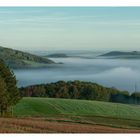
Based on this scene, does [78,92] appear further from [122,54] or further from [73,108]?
[122,54]

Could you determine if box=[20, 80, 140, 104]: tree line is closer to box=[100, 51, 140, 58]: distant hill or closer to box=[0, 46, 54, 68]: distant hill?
box=[0, 46, 54, 68]: distant hill

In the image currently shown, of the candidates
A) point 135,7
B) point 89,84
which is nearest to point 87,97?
point 89,84

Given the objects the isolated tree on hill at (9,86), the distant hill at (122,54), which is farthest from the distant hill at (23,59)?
the distant hill at (122,54)

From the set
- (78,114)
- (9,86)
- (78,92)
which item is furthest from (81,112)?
(9,86)

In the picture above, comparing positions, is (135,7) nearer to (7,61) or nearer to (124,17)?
(124,17)

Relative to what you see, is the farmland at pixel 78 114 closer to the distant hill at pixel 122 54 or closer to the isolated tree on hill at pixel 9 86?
the isolated tree on hill at pixel 9 86

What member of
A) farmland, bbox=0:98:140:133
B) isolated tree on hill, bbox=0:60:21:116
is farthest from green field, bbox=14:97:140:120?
isolated tree on hill, bbox=0:60:21:116
